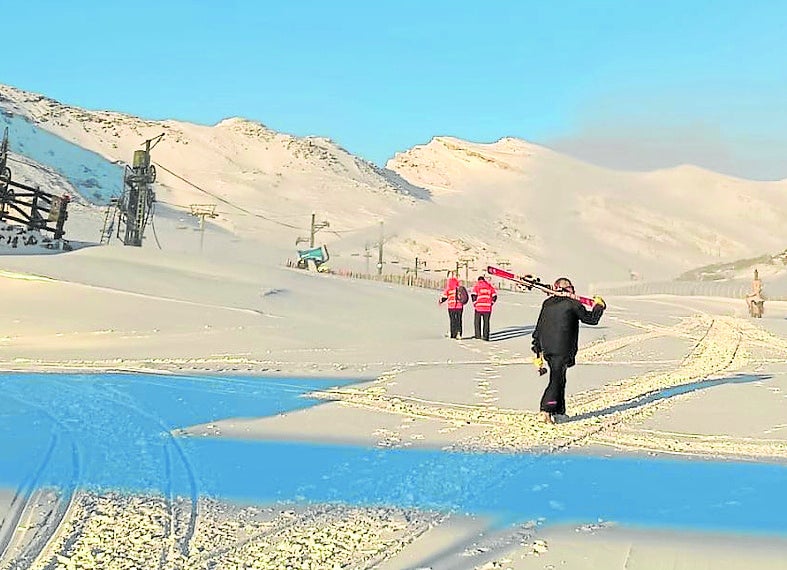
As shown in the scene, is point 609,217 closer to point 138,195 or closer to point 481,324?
point 138,195

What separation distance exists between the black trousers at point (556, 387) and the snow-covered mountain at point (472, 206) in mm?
66769

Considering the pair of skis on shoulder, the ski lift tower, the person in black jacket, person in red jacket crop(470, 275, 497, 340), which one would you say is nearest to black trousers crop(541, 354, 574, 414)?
the person in black jacket

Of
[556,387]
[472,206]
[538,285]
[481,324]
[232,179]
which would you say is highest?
[232,179]

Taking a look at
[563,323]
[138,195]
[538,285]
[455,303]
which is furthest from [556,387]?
[138,195]

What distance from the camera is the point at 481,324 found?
23.7m

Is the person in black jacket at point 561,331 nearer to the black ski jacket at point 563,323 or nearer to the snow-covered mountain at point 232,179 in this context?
the black ski jacket at point 563,323

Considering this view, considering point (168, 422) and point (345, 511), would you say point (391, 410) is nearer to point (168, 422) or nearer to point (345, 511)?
point (168, 422)

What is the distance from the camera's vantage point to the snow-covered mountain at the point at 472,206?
88.8 meters

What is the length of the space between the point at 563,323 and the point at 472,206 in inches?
3109

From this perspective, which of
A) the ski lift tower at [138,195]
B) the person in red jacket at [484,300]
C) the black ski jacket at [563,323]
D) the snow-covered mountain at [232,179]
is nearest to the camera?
the black ski jacket at [563,323]

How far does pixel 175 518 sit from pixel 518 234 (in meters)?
94.5

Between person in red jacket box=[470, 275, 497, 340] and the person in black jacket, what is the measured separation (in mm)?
11376

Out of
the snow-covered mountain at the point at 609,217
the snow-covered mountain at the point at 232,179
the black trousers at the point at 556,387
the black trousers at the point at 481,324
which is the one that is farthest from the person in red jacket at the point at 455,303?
the snow-covered mountain at the point at 232,179

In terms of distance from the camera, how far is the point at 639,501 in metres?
6.46
